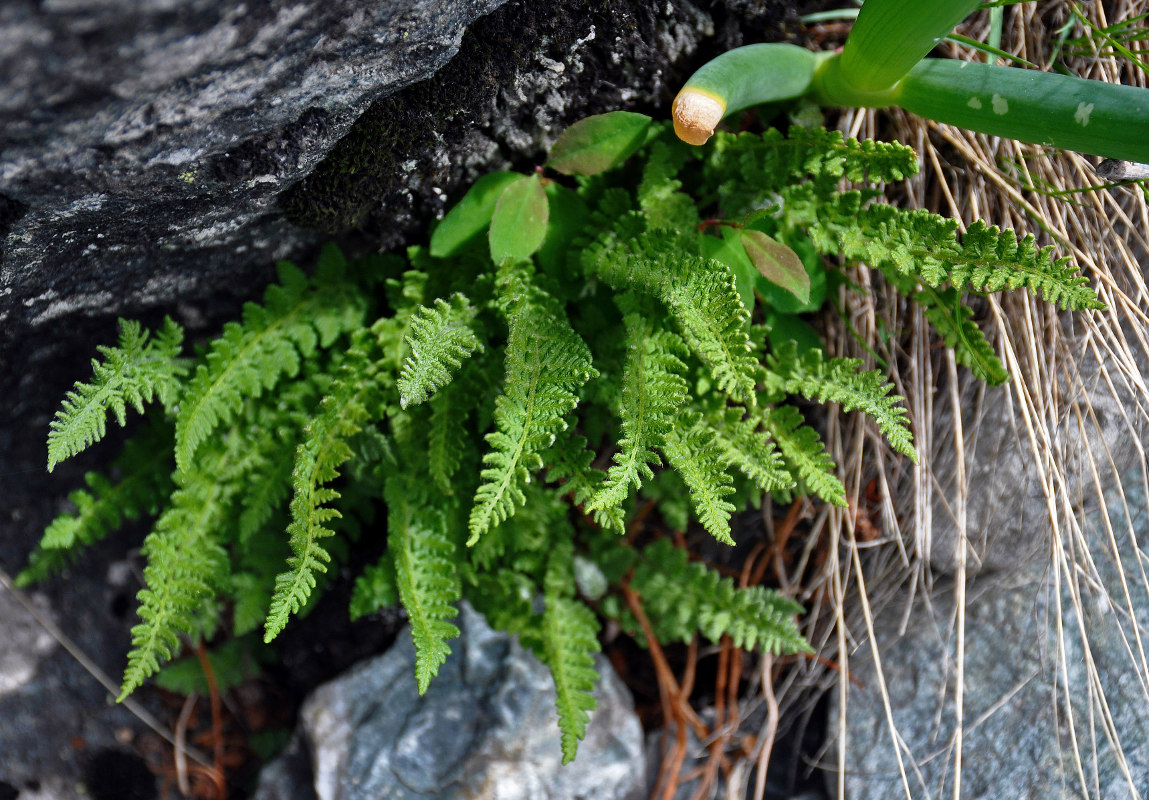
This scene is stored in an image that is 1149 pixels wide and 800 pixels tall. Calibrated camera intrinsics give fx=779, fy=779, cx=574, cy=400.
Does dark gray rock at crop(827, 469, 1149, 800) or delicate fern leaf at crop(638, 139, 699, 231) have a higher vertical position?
delicate fern leaf at crop(638, 139, 699, 231)

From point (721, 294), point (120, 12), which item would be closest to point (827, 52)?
point (721, 294)

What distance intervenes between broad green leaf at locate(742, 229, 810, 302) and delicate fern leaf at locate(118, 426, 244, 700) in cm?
132

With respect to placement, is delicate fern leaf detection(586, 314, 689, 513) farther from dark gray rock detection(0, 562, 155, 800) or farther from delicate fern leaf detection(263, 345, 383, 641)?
dark gray rock detection(0, 562, 155, 800)

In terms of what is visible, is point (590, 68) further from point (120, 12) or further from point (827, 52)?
point (120, 12)

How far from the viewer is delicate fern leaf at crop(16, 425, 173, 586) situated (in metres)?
1.99

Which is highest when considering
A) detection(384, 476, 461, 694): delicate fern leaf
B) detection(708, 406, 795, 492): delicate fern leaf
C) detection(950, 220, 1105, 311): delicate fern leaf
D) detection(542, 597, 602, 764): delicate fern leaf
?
detection(950, 220, 1105, 311): delicate fern leaf

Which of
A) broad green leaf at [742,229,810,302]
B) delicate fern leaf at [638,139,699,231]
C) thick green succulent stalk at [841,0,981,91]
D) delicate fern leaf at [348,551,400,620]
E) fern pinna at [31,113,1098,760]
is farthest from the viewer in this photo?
delicate fern leaf at [348,551,400,620]

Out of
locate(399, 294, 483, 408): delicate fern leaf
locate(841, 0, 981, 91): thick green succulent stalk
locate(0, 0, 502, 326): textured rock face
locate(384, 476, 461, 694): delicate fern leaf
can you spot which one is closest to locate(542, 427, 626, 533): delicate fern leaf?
locate(399, 294, 483, 408): delicate fern leaf

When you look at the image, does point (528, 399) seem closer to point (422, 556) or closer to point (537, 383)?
point (537, 383)

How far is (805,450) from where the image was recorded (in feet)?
5.66

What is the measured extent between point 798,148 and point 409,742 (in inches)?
72.0

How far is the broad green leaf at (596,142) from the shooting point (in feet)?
5.70

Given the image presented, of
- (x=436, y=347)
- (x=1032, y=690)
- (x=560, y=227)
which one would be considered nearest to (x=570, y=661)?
(x=436, y=347)

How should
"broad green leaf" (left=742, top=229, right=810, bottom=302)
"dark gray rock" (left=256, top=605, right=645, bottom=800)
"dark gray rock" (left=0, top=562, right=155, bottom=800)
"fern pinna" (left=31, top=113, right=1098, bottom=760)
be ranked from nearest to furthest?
1. "fern pinna" (left=31, top=113, right=1098, bottom=760)
2. "broad green leaf" (left=742, top=229, right=810, bottom=302)
3. "dark gray rock" (left=256, top=605, right=645, bottom=800)
4. "dark gray rock" (left=0, top=562, right=155, bottom=800)
